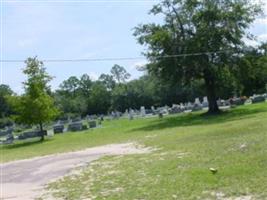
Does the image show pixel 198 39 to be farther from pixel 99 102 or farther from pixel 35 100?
pixel 99 102

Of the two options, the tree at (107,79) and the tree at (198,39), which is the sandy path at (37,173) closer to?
the tree at (198,39)

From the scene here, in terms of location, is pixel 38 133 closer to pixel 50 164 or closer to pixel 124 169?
pixel 50 164

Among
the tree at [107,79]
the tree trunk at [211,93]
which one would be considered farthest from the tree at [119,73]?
the tree trunk at [211,93]

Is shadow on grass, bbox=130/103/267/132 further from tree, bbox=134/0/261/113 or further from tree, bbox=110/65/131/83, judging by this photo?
tree, bbox=110/65/131/83

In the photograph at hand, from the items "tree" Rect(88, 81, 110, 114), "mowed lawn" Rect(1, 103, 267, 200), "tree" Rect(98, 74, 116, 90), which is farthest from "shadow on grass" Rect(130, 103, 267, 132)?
"tree" Rect(98, 74, 116, 90)

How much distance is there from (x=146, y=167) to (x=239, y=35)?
87.0ft

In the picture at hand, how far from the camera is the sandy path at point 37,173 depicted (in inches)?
496

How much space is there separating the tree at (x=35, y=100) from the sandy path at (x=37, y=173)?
14658 mm

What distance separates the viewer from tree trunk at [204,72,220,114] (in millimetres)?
39625

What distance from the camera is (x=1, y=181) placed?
51.1ft

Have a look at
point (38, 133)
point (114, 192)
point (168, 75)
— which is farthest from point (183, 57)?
point (114, 192)

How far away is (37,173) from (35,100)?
2017cm

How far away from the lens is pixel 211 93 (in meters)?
40.9

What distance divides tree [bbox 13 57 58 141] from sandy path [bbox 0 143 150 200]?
14658 millimetres
